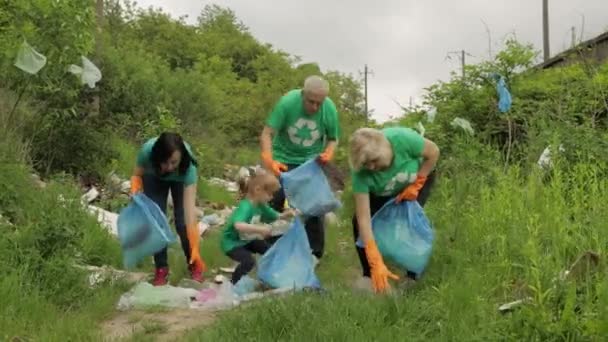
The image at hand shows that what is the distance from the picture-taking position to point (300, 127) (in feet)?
16.5

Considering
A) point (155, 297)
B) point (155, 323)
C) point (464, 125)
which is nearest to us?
point (155, 323)

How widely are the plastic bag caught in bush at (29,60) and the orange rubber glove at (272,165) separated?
208cm

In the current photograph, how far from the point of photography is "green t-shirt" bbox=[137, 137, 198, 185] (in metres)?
4.52

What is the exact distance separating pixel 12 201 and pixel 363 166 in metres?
2.80

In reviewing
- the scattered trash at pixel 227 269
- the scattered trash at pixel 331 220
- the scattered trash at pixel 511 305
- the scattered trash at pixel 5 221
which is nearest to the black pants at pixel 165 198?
the scattered trash at pixel 227 269

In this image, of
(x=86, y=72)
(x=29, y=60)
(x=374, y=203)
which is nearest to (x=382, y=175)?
(x=374, y=203)

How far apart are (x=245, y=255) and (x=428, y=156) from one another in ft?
4.41

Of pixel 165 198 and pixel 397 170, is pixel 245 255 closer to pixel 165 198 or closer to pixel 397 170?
pixel 165 198

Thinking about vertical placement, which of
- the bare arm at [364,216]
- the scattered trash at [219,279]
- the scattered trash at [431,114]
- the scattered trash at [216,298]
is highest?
the scattered trash at [431,114]

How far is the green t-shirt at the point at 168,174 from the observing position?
452cm

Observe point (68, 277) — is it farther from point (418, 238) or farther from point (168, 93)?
point (168, 93)

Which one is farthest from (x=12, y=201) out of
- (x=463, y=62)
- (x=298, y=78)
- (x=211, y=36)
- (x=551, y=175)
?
(x=211, y=36)

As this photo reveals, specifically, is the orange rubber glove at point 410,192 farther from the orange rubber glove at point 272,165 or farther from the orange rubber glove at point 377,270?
the orange rubber glove at point 272,165

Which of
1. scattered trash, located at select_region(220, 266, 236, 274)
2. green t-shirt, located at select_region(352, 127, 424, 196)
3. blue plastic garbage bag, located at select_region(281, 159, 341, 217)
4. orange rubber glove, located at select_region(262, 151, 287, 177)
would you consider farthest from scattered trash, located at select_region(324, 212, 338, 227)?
green t-shirt, located at select_region(352, 127, 424, 196)
